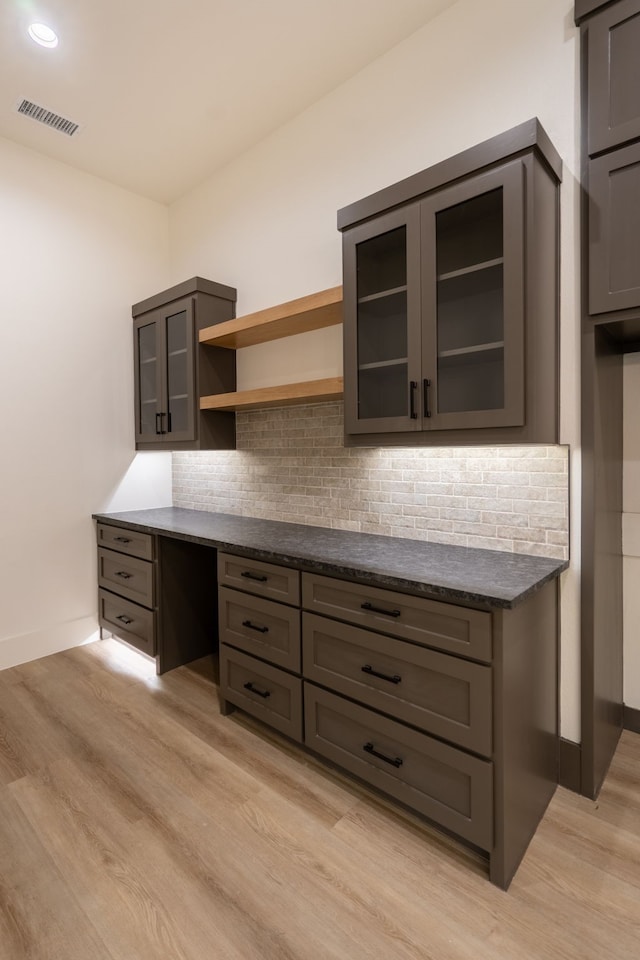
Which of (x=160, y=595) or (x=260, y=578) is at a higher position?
(x=260, y=578)

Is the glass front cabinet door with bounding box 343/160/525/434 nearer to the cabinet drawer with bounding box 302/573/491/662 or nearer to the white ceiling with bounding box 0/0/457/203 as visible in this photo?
the cabinet drawer with bounding box 302/573/491/662

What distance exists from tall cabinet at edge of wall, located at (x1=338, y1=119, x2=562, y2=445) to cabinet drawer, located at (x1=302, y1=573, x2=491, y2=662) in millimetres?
627

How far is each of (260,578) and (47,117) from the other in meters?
2.88

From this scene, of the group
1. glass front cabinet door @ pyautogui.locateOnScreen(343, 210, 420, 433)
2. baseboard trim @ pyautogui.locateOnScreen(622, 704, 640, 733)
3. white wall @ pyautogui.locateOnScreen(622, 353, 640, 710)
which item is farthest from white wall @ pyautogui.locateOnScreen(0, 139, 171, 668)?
baseboard trim @ pyautogui.locateOnScreen(622, 704, 640, 733)

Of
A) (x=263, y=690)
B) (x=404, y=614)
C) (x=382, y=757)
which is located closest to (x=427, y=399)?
(x=404, y=614)

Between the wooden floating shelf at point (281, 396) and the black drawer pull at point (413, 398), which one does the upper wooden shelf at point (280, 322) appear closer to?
the wooden floating shelf at point (281, 396)

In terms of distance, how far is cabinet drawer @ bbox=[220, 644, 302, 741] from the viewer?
2066mm

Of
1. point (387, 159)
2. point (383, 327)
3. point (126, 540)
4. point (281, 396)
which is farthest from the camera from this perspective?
point (126, 540)

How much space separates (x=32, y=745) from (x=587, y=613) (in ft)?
8.06

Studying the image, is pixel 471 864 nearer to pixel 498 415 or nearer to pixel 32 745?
pixel 498 415

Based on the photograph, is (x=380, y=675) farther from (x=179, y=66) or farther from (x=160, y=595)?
(x=179, y=66)

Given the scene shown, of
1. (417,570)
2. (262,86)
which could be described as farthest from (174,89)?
(417,570)

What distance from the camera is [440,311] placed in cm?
189

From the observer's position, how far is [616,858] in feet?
5.20
